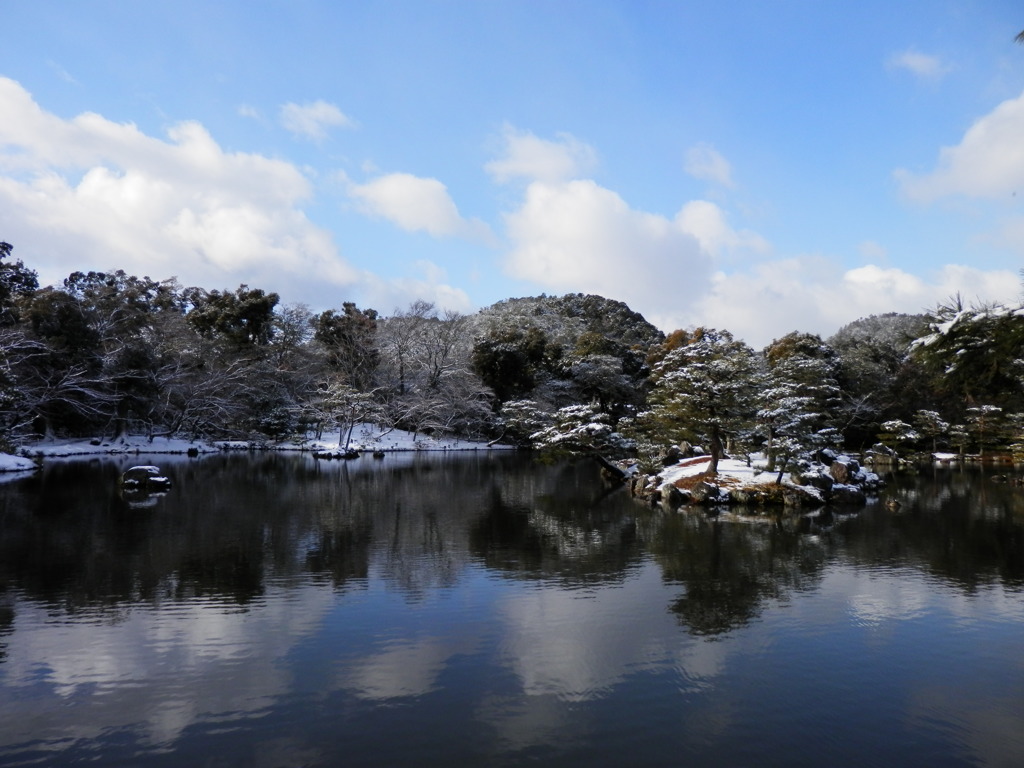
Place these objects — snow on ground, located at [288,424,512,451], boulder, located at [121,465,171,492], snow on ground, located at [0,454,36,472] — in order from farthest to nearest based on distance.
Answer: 1. snow on ground, located at [288,424,512,451]
2. snow on ground, located at [0,454,36,472]
3. boulder, located at [121,465,171,492]

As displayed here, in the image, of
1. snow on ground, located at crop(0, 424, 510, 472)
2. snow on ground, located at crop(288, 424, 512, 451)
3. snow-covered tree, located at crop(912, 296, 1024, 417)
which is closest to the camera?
snow-covered tree, located at crop(912, 296, 1024, 417)

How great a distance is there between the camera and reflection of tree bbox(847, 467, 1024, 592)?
32.9ft

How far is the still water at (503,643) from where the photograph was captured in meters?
4.62

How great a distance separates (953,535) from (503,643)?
10921 mm

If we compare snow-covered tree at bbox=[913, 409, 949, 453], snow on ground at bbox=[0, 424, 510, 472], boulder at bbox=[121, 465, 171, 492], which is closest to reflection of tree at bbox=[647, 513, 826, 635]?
boulder at bbox=[121, 465, 171, 492]

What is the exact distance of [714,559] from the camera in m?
10.4

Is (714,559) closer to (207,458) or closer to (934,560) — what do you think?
(934,560)

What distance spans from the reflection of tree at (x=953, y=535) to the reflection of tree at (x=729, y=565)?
1.25 m

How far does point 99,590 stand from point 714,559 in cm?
894

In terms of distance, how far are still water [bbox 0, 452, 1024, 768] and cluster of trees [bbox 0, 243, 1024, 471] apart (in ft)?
24.1

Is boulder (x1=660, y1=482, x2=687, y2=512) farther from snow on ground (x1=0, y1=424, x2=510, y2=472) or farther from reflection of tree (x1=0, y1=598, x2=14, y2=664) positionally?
snow on ground (x1=0, y1=424, x2=510, y2=472)

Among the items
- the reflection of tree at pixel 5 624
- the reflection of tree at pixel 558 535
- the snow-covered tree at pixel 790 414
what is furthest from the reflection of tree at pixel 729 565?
the reflection of tree at pixel 5 624

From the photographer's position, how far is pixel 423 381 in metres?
41.2

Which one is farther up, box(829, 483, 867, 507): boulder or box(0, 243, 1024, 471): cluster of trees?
box(0, 243, 1024, 471): cluster of trees
